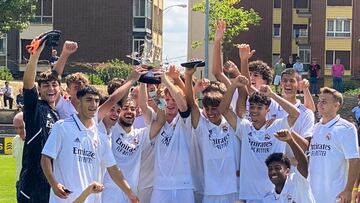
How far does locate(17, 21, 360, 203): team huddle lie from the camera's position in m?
9.92

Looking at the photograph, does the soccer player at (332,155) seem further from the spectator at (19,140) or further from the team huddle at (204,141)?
the spectator at (19,140)

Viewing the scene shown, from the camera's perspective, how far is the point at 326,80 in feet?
214

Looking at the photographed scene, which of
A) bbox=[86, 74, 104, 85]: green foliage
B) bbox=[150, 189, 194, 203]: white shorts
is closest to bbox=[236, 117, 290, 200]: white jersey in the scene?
bbox=[150, 189, 194, 203]: white shorts

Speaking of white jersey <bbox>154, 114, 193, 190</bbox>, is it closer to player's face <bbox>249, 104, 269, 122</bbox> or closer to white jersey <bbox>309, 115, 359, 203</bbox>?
player's face <bbox>249, 104, 269, 122</bbox>

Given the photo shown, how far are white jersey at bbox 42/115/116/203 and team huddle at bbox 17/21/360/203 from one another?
28 cm

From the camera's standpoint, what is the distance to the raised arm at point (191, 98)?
10.3m

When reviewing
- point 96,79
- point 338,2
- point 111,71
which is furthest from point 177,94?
point 338,2

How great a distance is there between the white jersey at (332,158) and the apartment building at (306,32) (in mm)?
57843

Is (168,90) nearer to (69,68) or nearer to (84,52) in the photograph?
(69,68)

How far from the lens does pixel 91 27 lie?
6912 cm

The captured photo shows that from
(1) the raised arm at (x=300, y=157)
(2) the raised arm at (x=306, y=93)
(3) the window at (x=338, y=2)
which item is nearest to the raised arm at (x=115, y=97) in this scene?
(1) the raised arm at (x=300, y=157)

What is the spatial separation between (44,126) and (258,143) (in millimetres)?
2711

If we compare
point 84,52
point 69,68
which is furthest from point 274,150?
point 84,52

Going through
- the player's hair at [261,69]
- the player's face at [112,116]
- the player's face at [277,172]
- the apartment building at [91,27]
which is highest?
the apartment building at [91,27]
